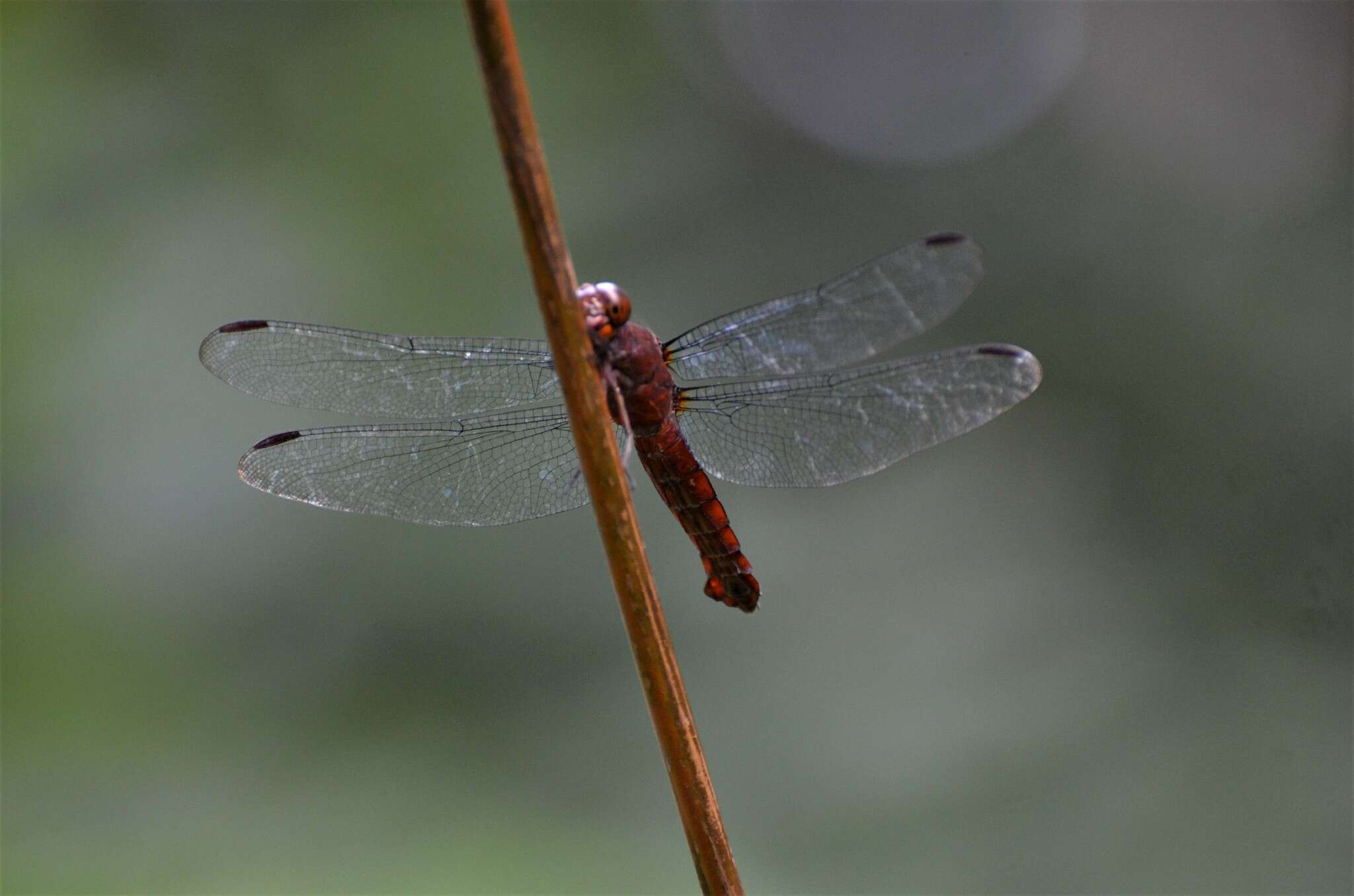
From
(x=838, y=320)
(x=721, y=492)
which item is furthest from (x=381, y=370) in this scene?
(x=721, y=492)

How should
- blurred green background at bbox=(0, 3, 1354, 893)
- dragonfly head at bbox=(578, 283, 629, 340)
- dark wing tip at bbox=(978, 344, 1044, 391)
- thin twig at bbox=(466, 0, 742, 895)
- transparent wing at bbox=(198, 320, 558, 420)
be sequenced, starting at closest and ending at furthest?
thin twig at bbox=(466, 0, 742, 895)
dragonfly head at bbox=(578, 283, 629, 340)
dark wing tip at bbox=(978, 344, 1044, 391)
transparent wing at bbox=(198, 320, 558, 420)
blurred green background at bbox=(0, 3, 1354, 893)

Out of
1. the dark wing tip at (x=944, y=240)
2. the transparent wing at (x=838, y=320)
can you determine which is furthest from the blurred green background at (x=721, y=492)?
the dark wing tip at (x=944, y=240)

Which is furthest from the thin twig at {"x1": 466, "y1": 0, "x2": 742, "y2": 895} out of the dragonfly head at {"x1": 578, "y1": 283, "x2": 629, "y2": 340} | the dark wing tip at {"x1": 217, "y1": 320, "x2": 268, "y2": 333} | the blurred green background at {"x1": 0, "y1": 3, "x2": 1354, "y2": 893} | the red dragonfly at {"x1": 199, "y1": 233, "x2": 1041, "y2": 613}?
→ the blurred green background at {"x1": 0, "y1": 3, "x2": 1354, "y2": 893}

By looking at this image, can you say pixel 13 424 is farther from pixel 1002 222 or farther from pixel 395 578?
pixel 1002 222

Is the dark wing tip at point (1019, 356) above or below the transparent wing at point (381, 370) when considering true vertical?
below

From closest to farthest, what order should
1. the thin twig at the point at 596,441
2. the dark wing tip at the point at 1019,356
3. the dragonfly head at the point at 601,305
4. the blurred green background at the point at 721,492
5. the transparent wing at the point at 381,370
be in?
the thin twig at the point at 596,441 → the dragonfly head at the point at 601,305 → the dark wing tip at the point at 1019,356 → the transparent wing at the point at 381,370 → the blurred green background at the point at 721,492

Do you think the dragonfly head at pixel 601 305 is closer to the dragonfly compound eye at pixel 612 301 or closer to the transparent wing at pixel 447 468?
the dragonfly compound eye at pixel 612 301

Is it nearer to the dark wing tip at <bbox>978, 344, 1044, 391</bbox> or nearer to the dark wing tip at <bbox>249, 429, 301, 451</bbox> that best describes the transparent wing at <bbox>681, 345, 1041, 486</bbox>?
the dark wing tip at <bbox>978, 344, 1044, 391</bbox>

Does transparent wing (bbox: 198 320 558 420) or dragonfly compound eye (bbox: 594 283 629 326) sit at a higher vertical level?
transparent wing (bbox: 198 320 558 420)
